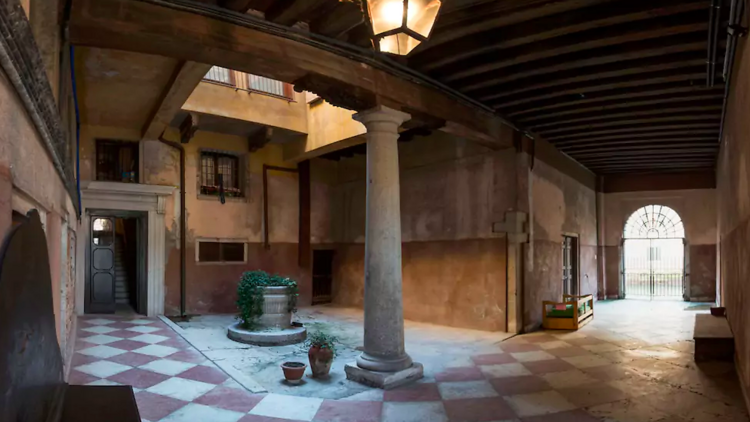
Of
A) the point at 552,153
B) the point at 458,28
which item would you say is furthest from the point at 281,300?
the point at 552,153

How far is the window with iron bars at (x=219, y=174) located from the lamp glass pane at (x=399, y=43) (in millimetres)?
8926

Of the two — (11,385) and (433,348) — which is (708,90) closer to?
(433,348)

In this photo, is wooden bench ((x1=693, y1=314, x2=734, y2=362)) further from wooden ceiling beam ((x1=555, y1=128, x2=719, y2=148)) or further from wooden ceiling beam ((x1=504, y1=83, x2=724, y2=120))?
wooden ceiling beam ((x1=555, y1=128, x2=719, y2=148))

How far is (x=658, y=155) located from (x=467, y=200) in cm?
584

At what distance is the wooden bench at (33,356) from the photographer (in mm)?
1308

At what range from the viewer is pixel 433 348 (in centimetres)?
782

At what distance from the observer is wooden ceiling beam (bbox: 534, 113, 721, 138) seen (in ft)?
27.4

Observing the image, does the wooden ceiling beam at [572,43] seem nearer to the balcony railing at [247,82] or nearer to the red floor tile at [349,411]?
the red floor tile at [349,411]

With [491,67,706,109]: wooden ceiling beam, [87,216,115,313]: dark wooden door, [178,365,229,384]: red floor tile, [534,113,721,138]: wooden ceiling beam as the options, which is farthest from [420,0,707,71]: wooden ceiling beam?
[87,216,115,313]: dark wooden door

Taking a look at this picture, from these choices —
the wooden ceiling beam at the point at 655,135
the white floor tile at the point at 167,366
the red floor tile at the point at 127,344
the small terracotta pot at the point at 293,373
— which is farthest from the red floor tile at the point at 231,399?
the wooden ceiling beam at the point at 655,135

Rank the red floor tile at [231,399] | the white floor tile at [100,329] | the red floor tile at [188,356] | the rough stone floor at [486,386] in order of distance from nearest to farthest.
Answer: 1. the rough stone floor at [486,386]
2. the red floor tile at [231,399]
3. the red floor tile at [188,356]
4. the white floor tile at [100,329]

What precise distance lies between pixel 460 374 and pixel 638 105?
5.14m

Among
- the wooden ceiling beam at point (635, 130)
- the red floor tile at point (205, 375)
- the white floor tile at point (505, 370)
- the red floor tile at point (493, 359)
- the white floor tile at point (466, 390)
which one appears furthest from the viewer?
the wooden ceiling beam at point (635, 130)

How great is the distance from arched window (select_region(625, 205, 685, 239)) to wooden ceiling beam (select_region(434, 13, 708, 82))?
1173 centimetres
